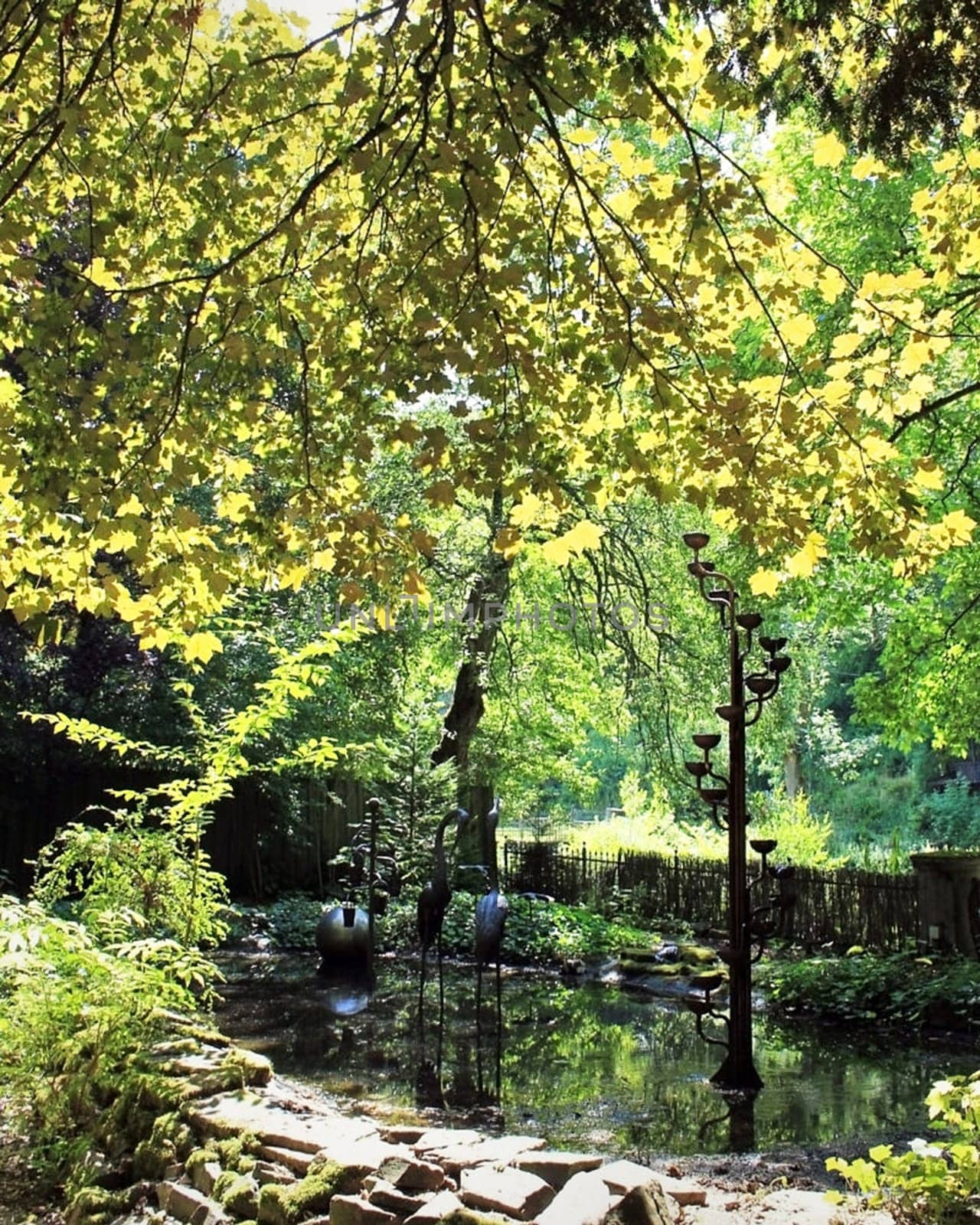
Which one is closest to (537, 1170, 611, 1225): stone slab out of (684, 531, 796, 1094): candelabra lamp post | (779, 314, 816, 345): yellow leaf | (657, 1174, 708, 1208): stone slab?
(657, 1174, 708, 1208): stone slab

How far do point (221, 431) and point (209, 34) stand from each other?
1.51 m

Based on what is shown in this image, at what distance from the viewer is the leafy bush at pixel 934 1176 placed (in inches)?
98.4

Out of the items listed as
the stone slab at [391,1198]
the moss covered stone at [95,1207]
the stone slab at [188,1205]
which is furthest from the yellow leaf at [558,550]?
the moss covered stone at [95,1207]

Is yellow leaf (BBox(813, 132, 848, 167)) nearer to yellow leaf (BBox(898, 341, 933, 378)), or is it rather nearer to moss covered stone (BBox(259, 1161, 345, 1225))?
yellow leaf (BBox(898, 341, 933, 378))

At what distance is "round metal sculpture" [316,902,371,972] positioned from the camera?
26.7ft

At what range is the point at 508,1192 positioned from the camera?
279 centimetres

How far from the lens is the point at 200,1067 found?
156 inches

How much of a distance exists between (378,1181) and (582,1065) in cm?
301

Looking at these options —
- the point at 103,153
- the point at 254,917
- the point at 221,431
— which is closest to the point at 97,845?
the point at 221,431

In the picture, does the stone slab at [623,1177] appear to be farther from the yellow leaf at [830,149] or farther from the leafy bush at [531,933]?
the leafy bush at [531,933]

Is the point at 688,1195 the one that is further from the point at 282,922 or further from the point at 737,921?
the point at 282,922

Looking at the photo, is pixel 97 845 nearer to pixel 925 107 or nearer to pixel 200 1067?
pixel 200 1067

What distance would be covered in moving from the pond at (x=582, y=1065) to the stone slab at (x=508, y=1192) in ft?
4.54

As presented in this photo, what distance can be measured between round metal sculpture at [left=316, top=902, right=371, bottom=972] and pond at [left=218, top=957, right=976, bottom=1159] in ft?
0.64
